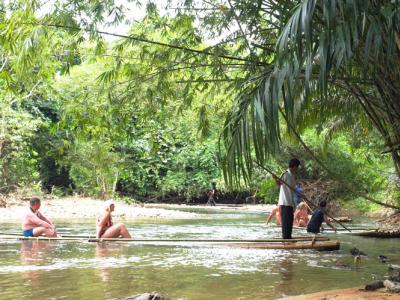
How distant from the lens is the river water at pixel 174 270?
557cm

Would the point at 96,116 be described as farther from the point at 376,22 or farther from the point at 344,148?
the point at 344,148

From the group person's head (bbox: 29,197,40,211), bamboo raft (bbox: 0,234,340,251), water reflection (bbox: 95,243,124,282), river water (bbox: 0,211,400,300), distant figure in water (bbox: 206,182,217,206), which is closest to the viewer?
river water (bbox: 0,211,400,300)

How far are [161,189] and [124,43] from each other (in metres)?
24.1

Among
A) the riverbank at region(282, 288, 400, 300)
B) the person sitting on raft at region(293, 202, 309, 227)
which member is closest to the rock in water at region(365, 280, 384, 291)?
the riverbank at region(282, 288, 400, 300)

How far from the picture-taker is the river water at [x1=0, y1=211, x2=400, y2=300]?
5574 millimetres

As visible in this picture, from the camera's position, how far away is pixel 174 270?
6.88 meters

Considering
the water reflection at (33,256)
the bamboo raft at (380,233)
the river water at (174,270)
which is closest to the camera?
the river water at (174,270)

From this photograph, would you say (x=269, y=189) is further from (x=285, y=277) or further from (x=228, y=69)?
(x=285, y=277)

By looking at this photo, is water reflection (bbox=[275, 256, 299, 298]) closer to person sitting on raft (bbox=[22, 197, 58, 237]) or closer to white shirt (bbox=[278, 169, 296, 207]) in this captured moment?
white shirt (bbox=[278, 169, 296, 207])

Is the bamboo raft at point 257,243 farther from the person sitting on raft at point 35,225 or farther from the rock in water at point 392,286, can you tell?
the rock in water at point 392,286

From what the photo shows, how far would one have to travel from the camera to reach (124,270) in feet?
22.4

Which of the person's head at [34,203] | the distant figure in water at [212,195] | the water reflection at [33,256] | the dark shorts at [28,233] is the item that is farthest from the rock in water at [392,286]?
the distant figure in water at [212,195]

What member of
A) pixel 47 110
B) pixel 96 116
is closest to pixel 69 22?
pixel 96 116

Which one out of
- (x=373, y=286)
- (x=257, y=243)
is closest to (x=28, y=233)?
(x=257, y=243)
